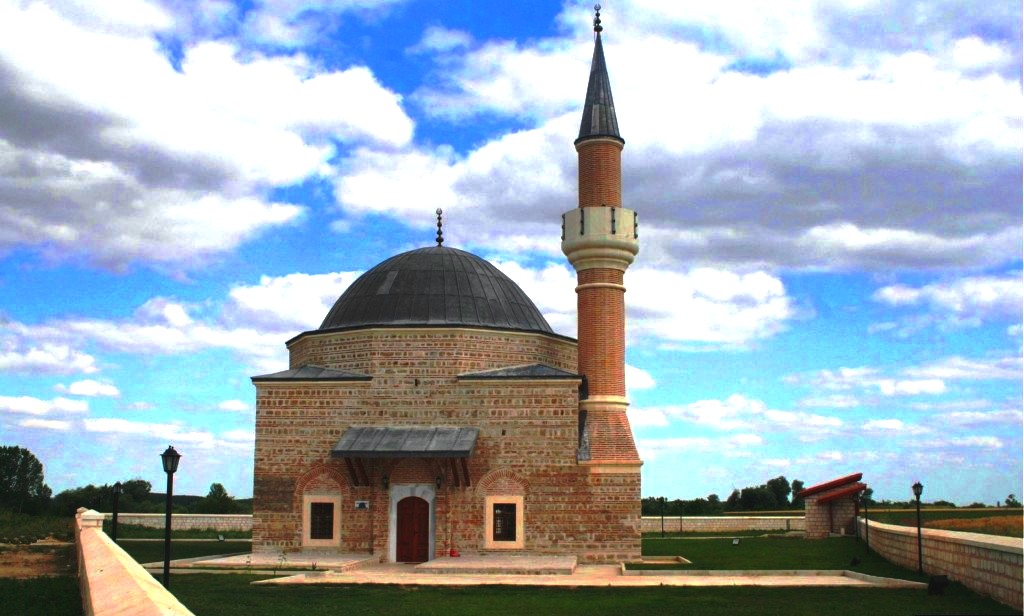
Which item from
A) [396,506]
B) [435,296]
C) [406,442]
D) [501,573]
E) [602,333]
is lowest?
[501,573]

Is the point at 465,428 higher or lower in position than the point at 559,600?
higher

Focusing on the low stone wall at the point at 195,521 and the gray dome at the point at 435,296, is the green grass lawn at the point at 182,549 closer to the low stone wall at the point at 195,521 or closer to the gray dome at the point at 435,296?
the gray dome at the point at 435,296

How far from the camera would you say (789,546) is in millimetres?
24297

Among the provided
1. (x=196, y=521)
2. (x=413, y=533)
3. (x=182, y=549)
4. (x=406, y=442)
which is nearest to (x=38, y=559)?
(x=182, y=549)

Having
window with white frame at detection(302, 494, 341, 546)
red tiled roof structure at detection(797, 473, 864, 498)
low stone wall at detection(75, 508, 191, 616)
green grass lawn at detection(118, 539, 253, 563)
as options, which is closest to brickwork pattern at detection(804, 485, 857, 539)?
red tiled roof structure at detection(797, 473, 864, 498)

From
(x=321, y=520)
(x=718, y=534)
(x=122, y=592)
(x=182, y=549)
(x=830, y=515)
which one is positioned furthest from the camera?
(x=718, y=534)

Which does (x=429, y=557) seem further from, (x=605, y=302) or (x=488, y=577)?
(x=605, y=302)

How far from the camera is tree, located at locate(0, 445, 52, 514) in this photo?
151ft

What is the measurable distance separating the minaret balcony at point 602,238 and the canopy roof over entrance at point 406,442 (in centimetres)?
471

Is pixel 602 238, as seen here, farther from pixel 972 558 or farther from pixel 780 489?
pixel 780 489

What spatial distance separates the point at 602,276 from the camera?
22.2m

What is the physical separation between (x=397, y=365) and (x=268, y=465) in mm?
3628

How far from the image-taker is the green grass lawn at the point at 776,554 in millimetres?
18219

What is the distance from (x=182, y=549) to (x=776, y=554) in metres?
15.0
